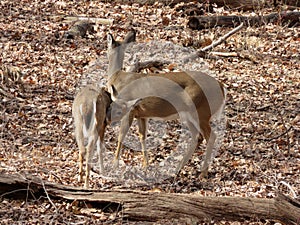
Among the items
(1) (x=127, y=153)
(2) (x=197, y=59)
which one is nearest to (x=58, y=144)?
(1) (x=127, y=153)

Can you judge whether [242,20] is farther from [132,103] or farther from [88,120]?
[88,120]

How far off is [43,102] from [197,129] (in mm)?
2783

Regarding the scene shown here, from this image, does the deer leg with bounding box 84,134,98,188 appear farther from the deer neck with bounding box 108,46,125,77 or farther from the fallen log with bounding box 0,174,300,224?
the deer neck with bounding box 108,46,125,77

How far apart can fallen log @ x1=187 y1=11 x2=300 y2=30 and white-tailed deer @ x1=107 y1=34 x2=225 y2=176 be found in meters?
5.12

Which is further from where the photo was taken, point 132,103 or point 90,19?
point 90,19

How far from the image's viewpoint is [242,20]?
1459 cm

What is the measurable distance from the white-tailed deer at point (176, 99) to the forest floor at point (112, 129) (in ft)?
1.21

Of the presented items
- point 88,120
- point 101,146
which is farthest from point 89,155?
point 101,146

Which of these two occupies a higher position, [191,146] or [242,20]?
[242,20]

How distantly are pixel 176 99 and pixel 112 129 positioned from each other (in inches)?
53.5

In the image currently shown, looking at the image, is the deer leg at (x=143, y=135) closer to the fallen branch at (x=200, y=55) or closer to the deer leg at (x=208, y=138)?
the deer leg at (x=208, y=138)

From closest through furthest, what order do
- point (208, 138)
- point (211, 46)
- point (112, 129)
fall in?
point (208, 138) → point (112, 129) → point (211, 46)

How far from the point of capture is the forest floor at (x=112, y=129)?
8164 millimetres

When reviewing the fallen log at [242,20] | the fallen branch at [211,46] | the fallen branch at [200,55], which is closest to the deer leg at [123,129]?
the fallen branch at [200,55]
